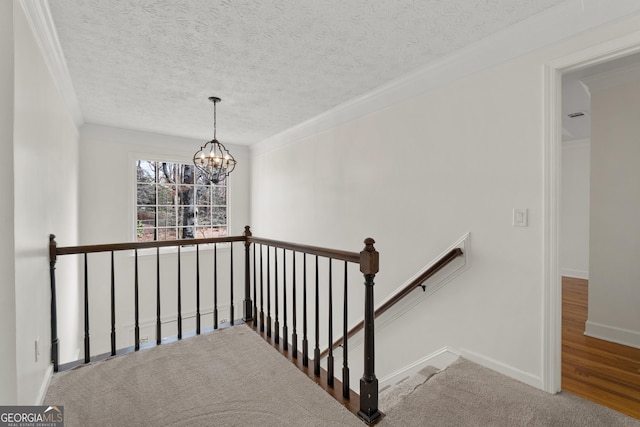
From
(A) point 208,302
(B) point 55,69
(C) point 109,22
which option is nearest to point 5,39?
(C) point 109,22

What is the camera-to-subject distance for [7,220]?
1.29 metres

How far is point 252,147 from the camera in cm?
552

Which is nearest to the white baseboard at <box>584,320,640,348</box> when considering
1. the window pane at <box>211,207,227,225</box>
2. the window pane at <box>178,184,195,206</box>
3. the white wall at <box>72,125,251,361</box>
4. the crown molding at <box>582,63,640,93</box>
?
the crown molding at <box>582,63,640,93</box>

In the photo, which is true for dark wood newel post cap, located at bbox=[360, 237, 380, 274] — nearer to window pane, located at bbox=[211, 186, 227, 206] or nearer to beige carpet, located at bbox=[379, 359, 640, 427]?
beige carpet, located at bbox=[379, 359, 640, 427]

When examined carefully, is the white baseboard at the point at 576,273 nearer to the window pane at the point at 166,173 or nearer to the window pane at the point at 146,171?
the window pane at the point at 166,173

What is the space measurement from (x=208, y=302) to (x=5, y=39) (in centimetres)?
Answer: 458

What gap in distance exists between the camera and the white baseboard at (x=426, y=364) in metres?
2.38

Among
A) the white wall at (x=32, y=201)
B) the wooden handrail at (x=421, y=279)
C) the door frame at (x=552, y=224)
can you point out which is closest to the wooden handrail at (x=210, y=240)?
the white wall at (x=32, y=201)

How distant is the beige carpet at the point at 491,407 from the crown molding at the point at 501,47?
7.26 feet

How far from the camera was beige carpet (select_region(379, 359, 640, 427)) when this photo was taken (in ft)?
5.32

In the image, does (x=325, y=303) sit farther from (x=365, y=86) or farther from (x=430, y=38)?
(x=430, y=38)

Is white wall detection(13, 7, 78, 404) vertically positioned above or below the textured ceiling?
below

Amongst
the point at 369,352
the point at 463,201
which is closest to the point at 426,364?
the point at 369,352

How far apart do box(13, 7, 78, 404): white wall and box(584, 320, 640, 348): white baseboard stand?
4331mm
